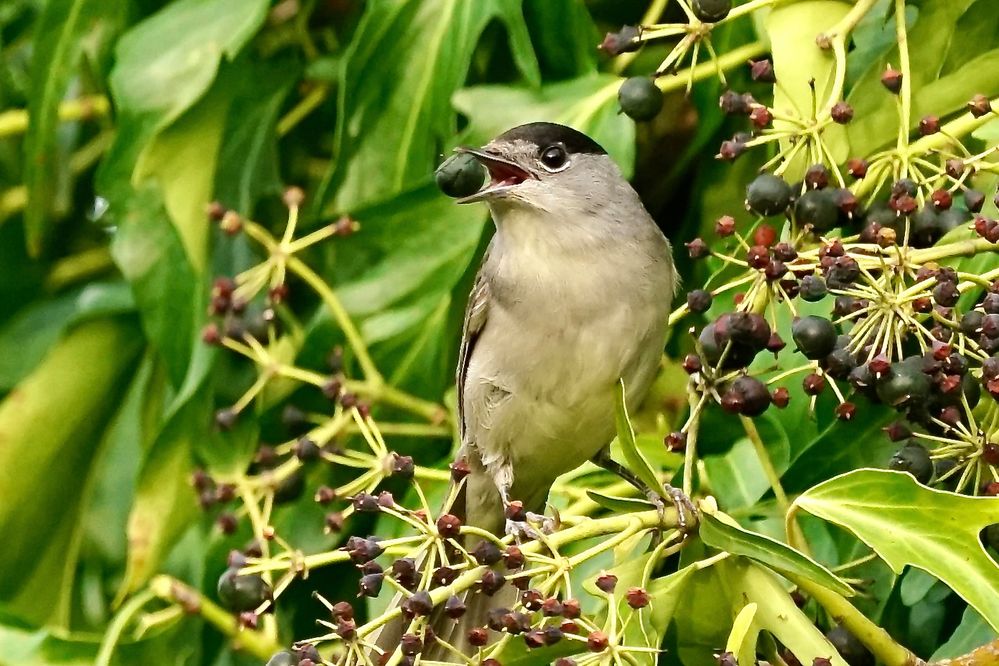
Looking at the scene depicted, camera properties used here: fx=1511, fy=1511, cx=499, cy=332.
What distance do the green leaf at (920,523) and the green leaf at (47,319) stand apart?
1880 mm

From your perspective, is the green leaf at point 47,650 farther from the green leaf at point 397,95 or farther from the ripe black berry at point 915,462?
the ripe black berry at point 915,462

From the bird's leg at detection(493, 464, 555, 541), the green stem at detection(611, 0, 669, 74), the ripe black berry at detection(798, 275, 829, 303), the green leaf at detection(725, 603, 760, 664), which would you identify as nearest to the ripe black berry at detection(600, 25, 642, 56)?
the green stem at detection(611, 0, 669, 74)

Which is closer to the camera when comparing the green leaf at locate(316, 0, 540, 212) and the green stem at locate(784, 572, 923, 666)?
the green stem at locate(784, 572, 923, 666)

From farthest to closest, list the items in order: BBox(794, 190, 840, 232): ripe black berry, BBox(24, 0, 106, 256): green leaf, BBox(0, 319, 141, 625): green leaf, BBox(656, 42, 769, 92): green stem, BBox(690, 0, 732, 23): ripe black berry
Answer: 1. BBox(0, 319, 141, 625): green leaf
2. BBox(24, 0, 106, 256): green leaf
3. BBox(656, 42, 769, 92): green stem
4. BBox(690, 0, 732, 23): ripe black berry
5. BBox(794, 190, 840, 232): ripe black berry

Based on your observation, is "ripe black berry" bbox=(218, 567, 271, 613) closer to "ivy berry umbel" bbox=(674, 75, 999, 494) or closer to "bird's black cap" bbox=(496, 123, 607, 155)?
"ivy berry umbel" bbox=(674, 75, 999, 494)

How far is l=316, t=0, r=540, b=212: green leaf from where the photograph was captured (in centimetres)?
292

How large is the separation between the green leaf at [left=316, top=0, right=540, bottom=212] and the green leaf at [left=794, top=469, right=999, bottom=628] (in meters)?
1.29

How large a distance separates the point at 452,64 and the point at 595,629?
1.44m

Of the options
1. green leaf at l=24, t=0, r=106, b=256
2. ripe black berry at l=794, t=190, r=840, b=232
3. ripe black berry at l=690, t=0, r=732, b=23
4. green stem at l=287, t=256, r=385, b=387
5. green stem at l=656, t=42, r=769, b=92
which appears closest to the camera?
ripe black berry at l=794, t=190, r=840, b=232

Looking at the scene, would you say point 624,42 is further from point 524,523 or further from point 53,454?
point 53,454

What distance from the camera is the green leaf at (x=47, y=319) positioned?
3328mm

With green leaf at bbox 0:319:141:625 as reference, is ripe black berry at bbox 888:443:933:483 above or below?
above

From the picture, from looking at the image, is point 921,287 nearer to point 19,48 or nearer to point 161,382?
point 161,382

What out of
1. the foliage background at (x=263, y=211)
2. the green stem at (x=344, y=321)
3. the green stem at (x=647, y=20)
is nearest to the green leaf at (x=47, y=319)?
the foliage background at (x=263, y=211)
